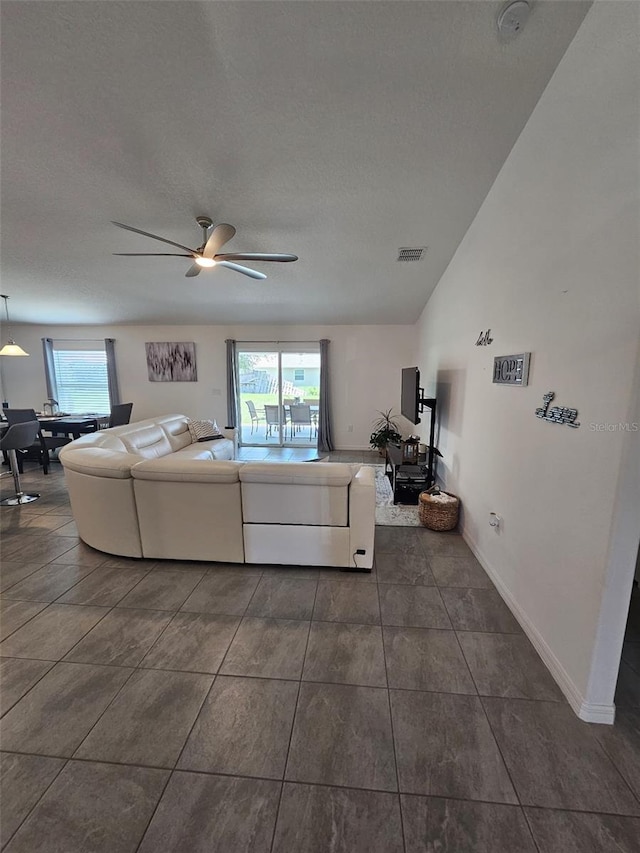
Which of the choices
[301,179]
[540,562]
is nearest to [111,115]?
[301,179]

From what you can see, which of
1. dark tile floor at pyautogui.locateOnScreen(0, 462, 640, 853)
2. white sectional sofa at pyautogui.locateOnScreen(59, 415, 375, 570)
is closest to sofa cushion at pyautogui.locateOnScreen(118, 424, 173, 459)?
white sectional sofa at pyautogui.locateOnScreen(59, 415, 375, 570)

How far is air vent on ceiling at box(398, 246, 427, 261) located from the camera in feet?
11.8

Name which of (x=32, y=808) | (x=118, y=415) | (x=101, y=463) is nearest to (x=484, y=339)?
(x=101, y=463)

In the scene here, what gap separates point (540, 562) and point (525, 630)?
46 centimetres

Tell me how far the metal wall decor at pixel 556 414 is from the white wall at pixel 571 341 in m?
0.04

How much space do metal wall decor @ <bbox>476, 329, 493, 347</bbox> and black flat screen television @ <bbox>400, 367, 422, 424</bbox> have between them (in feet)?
3.16

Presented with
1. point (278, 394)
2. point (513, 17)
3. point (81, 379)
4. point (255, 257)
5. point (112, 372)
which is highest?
point (513, 17)

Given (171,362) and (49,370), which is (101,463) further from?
(49,370)

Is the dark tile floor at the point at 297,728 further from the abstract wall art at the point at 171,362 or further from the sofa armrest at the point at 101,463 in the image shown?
the abstract wall art at the point at 171,362

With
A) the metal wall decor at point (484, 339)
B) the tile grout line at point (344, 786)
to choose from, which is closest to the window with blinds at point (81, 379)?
the tile grout line at point (344, 786)

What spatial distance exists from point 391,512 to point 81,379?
7124 millimetres

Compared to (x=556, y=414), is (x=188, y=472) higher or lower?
lower

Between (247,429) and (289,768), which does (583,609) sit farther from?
(247,429)

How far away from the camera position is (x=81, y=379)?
22.4 feet
